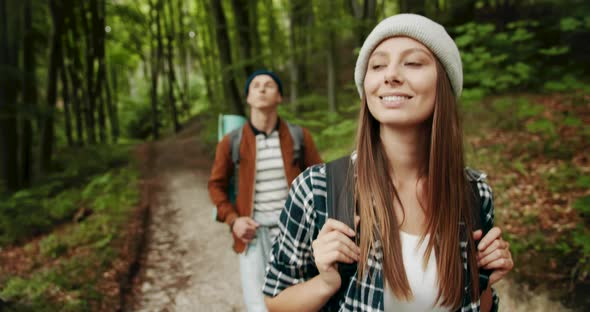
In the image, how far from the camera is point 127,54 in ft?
92.8

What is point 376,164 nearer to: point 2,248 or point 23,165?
point 2,248

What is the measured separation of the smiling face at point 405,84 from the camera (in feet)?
4.60

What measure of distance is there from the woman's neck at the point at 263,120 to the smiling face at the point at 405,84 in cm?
197

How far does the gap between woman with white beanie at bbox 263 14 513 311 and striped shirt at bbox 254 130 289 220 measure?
163cm

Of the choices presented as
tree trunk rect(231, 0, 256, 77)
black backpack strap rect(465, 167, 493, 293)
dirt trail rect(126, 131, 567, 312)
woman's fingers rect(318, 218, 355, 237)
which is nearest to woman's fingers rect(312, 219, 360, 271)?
woman's fingers rect(318, 218, 355, 237)

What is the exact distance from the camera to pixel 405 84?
140 centimetres

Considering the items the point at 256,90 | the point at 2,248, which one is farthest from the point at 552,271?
the point at 2,248

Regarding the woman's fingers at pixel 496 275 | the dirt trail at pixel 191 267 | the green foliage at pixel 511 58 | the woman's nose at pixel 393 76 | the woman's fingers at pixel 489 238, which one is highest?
the green foliage at pixel 511 58

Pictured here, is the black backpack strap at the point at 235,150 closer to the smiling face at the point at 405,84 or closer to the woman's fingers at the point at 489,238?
the smiling face at the point at 405,84

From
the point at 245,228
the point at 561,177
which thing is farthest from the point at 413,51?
the point at 561,177

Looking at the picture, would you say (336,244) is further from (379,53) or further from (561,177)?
(561,177)

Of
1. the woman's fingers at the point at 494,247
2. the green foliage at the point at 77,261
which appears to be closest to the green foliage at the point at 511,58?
the woman's fingers at the point at 494,247

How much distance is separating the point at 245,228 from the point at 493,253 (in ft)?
6.24

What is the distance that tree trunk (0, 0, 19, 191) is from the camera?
884cm
